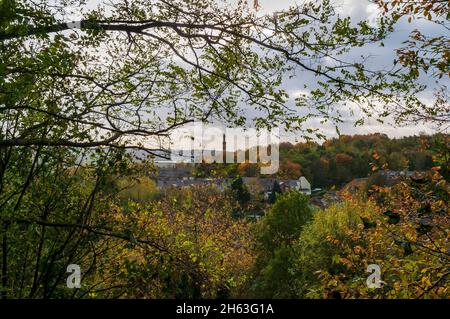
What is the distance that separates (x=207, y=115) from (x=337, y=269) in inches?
614

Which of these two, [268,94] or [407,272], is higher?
[268,94]

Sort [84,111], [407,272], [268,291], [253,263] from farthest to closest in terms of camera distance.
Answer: [253,263] < [268,291] < [84,111] < [407,272]

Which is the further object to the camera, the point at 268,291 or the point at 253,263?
the point at 253,263

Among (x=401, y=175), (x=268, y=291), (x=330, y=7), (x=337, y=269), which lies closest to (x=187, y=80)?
(x=330, y=7)

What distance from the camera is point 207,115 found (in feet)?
21.1

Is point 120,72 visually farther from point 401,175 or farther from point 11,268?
point 401,175

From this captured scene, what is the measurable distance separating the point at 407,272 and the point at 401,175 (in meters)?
5.74

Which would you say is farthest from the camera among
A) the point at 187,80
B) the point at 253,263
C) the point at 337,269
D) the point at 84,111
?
the point at 253,263

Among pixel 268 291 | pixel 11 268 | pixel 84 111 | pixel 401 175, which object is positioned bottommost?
pixel 268 291
